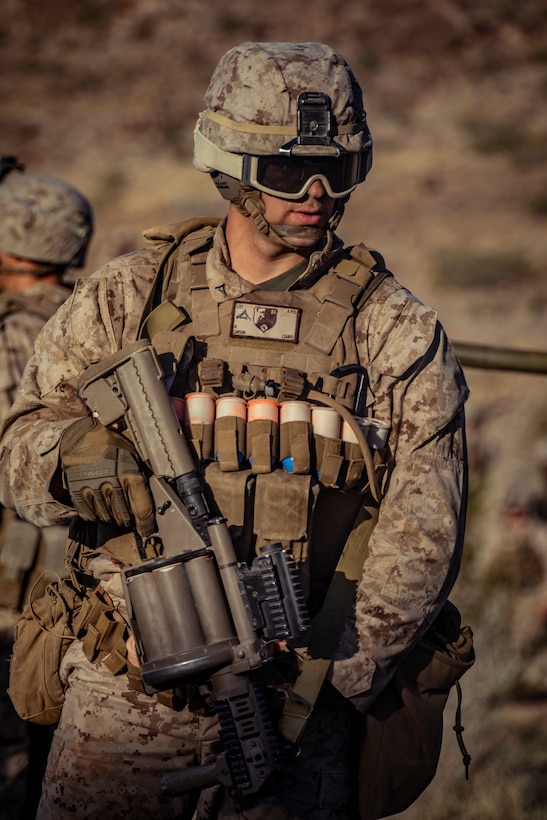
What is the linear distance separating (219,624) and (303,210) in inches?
56.7

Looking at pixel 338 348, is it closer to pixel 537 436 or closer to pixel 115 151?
pixel 537 436

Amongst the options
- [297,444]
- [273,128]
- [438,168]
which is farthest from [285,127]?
[438,168]

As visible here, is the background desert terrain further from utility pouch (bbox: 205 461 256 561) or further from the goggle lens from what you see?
the goggle lens

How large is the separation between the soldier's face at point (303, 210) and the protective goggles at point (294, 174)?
0.09 ft

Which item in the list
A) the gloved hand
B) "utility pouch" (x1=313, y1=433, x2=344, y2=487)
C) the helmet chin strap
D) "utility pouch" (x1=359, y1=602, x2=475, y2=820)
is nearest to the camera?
the gloved hand

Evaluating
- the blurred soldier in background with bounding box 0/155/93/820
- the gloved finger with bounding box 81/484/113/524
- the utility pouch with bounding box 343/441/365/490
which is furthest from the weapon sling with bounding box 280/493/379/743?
the blurred soldier in background with bounding box 0/155/93/820

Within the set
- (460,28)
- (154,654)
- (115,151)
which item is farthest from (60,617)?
(460,28)

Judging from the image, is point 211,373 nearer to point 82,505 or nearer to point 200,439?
point 200,439

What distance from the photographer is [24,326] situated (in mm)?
5988

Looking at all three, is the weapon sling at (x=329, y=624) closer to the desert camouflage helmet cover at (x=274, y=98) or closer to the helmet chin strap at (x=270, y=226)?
the helmet chin strap at (x=270, y=226)

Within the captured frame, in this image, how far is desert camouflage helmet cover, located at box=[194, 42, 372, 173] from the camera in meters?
3.88

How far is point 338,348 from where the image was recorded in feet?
12.8

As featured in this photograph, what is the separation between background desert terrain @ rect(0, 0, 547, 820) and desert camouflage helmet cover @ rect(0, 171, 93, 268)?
4.01 meters

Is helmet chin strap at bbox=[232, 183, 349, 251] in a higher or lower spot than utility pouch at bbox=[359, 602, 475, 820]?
higher
